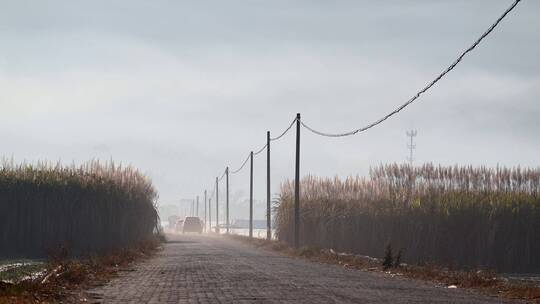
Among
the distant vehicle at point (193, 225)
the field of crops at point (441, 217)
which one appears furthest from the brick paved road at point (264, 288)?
the distant vehicle at point (193, 225)

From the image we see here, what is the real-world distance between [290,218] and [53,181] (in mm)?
17940

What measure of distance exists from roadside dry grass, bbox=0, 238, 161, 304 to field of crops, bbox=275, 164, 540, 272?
1041 cm

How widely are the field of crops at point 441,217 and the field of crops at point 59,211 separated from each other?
9.70m

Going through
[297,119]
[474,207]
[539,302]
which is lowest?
[539,302]

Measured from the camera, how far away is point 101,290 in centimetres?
1742

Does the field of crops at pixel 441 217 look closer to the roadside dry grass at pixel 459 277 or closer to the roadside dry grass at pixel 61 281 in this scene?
the roadside dry grass at pixel 459 277

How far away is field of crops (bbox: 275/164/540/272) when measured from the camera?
3034 centimetres

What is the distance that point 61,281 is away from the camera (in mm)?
18391

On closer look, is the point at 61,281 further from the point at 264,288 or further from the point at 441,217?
the point at 441,217

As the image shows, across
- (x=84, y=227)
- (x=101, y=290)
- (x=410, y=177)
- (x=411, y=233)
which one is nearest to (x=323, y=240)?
(x=410, y=177)

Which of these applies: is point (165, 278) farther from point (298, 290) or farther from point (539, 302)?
point (539, 302)

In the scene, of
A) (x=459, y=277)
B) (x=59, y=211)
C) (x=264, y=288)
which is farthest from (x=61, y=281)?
(x=59, y=211)

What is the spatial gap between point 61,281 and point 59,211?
14.5 m

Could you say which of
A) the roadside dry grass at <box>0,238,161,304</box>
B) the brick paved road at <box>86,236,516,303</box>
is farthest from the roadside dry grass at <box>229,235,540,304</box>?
the roadside dry grass at <box>0,238,161,304</box>
